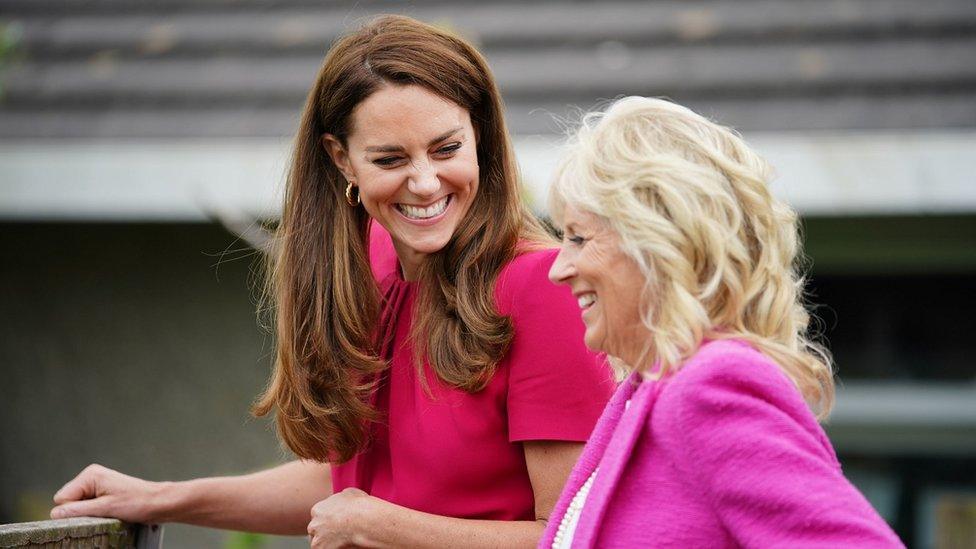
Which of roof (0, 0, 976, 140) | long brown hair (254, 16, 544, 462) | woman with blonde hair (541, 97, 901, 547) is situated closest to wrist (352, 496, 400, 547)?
long brown hair (254, 16, 544, 462)

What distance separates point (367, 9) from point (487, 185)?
2.53m

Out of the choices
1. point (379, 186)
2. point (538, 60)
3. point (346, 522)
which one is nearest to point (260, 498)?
point (346, 522)

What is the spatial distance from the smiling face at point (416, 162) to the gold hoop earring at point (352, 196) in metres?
0.10

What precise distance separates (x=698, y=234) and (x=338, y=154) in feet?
3.01

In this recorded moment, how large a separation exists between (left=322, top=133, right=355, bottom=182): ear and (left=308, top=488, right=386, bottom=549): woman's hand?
59cm

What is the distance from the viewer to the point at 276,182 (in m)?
3.98

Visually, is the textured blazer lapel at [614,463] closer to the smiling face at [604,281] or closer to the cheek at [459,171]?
the smiling face at [604,281]

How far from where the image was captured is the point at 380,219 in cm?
222

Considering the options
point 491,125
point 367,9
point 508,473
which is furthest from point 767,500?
point 367,9

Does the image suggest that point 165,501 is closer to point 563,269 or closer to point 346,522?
point 346,522

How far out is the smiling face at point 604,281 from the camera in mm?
1615

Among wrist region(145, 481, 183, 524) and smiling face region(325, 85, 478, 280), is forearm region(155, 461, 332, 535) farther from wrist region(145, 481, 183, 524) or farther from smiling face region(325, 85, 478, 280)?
smiling face region(325, 85, 478, 280)

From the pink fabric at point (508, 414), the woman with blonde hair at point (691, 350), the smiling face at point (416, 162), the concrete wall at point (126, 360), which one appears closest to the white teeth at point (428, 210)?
the smiling face at point (416, 162)

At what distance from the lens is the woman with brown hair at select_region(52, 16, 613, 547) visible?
2.02 meters
